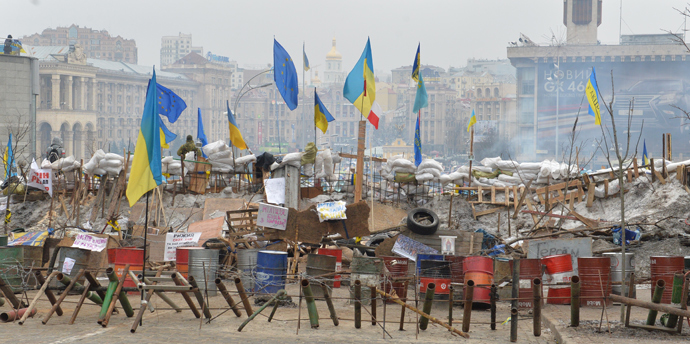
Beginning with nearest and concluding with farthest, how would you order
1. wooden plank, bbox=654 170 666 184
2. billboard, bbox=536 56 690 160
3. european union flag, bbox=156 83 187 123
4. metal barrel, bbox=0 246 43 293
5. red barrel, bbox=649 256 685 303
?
red barrel, bbox=649 256 685 303, metal barrel, bbox=0 246 43 293, wooden plank, bbox=654 170 666 184, european union flag, bbox=156 83 187 123, billboard, bbox=536 56 690 160

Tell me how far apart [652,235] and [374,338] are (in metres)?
7.97

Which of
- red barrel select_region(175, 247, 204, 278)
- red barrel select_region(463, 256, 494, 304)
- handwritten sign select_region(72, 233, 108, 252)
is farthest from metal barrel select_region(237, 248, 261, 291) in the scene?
red barrel select_region(463, 256, 494, 304)

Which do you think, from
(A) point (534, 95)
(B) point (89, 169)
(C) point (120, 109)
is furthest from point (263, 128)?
(B) point (89, 169)

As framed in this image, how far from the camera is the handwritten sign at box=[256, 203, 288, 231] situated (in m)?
15.1

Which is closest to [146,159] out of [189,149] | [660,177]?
[660,177]

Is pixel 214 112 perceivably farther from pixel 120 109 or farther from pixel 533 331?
pixel 533 331

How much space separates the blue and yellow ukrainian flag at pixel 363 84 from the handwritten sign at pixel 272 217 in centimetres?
364

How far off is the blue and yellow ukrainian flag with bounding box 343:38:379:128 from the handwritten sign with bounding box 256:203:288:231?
143 inches

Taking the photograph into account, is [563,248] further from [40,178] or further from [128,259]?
[40,178]

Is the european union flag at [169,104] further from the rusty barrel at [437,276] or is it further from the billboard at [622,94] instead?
the billboard at [622,94]

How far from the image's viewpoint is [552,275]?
11.8 m

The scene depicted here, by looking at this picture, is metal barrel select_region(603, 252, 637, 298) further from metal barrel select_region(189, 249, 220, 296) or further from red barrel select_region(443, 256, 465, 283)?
metal barrel select_region(189, 249, 220, 296)

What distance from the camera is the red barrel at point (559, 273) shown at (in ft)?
38.5

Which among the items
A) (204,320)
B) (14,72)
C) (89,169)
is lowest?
(204,320)
